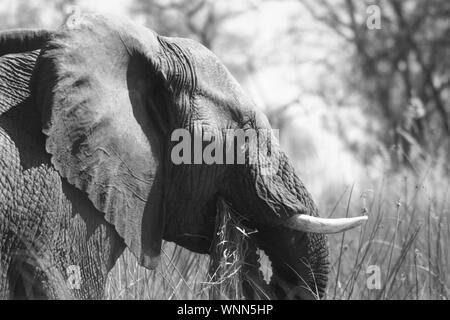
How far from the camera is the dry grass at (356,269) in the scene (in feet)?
11.0

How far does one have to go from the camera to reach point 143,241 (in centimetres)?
313

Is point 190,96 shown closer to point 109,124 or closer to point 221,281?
point 109,124

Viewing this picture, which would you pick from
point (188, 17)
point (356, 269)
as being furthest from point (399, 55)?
point (356, 269)

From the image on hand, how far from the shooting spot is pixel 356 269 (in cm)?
395

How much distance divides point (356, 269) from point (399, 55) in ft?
43.5

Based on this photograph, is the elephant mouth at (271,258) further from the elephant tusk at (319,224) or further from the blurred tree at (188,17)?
the blurred tree at (188,17)

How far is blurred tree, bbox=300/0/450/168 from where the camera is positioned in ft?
53.1

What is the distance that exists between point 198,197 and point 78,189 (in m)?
0.47

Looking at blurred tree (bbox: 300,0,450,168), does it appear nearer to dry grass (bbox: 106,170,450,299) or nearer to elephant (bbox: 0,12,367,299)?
dry grass (bbox: 106,170,450,299)

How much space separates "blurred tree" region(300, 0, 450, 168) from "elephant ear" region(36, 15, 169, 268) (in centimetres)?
1290

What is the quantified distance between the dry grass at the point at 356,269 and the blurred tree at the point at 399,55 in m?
10.9

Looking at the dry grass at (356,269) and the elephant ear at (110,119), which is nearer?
the elephant ear at (110,119)

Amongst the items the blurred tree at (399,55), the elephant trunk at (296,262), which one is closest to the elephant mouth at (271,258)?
the elephant trunk at (296,262)

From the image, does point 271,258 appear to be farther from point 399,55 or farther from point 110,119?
point 399,55
